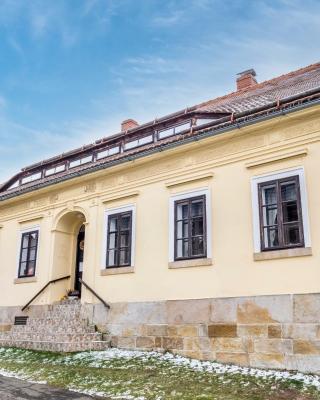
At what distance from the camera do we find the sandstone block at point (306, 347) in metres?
8.08

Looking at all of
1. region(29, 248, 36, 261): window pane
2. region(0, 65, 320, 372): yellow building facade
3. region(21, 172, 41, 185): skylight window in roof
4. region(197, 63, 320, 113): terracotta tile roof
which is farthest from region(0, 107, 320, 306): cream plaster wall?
region(197, 63, 320, 113): terracotta tile roof

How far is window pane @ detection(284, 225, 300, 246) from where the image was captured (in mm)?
8943

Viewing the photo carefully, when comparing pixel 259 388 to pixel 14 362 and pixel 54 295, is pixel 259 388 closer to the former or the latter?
pixel 14 362

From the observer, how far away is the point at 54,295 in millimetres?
13734

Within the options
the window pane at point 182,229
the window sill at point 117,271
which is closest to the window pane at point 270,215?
the window pane at point 182,229

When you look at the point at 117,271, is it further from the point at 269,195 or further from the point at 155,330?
the point at 269,195

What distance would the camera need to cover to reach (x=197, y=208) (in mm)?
10711

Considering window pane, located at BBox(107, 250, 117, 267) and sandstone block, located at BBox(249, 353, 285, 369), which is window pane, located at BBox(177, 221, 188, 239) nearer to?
window pane, located at BBox(107, 250, 117, 267)

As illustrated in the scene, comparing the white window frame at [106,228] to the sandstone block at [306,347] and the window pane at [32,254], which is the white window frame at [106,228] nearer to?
the window pane at [32,254]

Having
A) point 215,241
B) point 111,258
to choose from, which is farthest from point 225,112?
point 111,258

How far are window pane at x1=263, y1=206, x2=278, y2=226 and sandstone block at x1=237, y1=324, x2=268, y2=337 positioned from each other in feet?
7.24

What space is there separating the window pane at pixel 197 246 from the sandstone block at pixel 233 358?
94.3 inches

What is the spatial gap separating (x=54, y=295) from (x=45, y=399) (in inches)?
276

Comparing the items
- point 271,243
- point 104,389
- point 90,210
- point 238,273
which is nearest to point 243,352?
point 238,273
